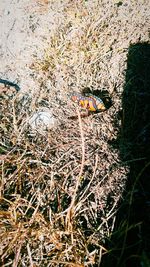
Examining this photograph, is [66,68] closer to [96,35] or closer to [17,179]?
[96,35]

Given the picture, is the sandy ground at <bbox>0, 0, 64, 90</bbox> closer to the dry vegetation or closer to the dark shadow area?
the dry vegetation

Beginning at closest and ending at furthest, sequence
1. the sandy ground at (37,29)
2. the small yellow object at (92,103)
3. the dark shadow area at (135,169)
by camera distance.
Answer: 1. the dark shadow area at (135,169)
2. the small yellow object at (92,103)
3. the sandy ground at (37,29)

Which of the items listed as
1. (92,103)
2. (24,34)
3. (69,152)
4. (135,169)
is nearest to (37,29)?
(24,34)

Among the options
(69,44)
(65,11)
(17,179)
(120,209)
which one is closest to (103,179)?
(120,209)

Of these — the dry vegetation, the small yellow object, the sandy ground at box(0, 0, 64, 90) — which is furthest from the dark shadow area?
the sandy ground at box(0, 0, 64, 90)

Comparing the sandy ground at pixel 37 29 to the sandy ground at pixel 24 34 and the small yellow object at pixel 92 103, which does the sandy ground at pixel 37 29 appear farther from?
the small yellow object at pixel 92 103

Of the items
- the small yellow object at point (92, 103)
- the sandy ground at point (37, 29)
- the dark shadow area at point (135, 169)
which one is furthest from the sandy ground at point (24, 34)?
the dark shadow area at point (135, 169)

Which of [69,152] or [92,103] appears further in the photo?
[92,103]

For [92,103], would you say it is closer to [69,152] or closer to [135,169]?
[69,152]
